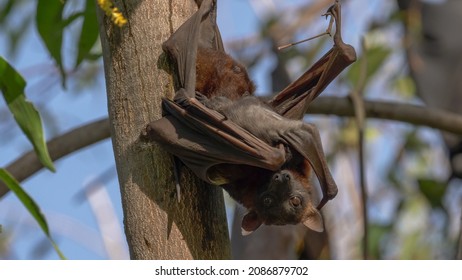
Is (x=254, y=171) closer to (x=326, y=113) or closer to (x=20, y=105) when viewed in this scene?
(x=20, y=105)

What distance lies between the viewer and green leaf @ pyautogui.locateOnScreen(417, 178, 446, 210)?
616 cm

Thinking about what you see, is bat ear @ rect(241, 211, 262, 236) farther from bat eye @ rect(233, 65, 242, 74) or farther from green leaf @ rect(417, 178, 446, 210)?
green leaf @ rect(417, 178, 446, 210)

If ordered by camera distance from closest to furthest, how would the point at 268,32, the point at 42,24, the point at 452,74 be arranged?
the point at 42,24 → the point at 452,74 → the point at 268,32

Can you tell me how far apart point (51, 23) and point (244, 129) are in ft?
3.68

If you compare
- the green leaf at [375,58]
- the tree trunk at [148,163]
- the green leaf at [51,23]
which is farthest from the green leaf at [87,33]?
the green leaf at [375,58]

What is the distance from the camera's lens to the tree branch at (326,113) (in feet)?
14.3

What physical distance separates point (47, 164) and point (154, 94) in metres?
0.57

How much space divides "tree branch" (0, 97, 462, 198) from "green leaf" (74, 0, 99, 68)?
714 millimetres

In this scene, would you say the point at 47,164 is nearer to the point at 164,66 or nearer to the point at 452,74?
the point at 164,66

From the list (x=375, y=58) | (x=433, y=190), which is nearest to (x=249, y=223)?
(x=433, y=190)

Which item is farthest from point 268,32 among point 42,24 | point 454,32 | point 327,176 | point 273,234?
point 327,176

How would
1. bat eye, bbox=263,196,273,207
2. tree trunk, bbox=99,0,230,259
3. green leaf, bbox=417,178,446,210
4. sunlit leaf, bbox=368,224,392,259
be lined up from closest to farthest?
tree trunk, bbox=99,0,230,259
bat eye, bbox=263,196,273,207
green leaf, bbox=417,178,446,210
sunlit leaf, bbox=368,224,392,259

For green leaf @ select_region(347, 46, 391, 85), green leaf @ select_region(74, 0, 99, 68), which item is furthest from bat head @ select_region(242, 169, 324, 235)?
green leaf @ select_region(347, 46, 391, 85)
